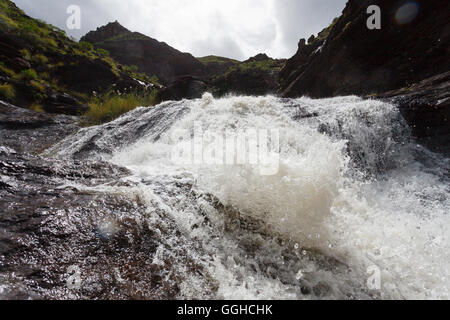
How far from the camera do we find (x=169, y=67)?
36875 mm

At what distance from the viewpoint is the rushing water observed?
53.7 inches

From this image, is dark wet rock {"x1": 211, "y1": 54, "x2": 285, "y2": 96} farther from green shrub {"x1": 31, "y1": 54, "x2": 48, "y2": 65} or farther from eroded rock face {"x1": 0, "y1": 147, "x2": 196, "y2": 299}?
eroded rock face {"x1": 0, "y1": 147, "x2": 196, "y2": 299}

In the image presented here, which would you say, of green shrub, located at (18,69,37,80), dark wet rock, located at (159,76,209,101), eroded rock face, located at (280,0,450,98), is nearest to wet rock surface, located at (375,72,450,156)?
eroded rock face, located at (280,0,450,98)

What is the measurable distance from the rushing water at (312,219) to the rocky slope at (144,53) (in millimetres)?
36194

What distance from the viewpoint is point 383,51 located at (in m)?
6.39

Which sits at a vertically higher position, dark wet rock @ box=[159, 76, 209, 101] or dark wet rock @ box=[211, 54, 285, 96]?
dark wet rock @ box=[211, 54, 285, 96]

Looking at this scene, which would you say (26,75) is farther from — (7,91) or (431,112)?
(431,112)

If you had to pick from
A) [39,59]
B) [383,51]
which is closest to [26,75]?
[39,59]

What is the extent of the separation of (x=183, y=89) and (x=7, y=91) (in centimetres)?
926

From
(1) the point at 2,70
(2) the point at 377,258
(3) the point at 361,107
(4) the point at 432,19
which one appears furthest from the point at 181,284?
(1) the point at 2,70

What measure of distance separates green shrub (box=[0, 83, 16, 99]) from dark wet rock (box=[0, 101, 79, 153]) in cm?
153

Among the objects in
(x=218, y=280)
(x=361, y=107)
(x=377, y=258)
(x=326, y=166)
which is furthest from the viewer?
(x=361, y=107)
